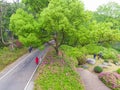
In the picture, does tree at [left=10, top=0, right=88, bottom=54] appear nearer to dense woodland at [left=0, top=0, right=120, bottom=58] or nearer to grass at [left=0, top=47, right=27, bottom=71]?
dense woodland at [left=0, top=0, right=120, bottom=58]

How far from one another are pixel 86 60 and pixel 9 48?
37.1 ft

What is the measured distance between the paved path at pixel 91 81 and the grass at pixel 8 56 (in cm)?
844

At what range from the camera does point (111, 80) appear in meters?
20.7

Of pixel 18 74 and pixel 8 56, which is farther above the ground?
pixel 8 56

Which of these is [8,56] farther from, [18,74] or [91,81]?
[91,81]

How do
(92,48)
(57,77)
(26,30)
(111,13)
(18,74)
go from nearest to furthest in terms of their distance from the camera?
(57,77), (92,48), (18,74), (26,30), (111,13)

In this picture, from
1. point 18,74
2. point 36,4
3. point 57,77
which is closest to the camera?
point 57,77

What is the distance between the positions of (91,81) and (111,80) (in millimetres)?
1947

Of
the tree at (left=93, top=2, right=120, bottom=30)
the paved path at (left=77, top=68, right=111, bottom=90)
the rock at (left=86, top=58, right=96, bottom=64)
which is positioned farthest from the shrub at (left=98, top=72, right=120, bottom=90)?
the tree at (left=93, top=2, right=120, bottom=30)

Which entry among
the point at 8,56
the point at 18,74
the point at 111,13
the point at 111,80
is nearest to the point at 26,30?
the point at 18,74

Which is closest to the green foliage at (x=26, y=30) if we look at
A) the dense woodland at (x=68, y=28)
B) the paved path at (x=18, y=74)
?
the dense woodland at (x=68, y=28)

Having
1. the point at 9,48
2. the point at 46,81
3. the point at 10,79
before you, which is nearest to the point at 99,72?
the point at 46,81

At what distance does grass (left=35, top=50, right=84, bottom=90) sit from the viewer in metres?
17.2

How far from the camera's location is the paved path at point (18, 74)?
17672 millimetres
